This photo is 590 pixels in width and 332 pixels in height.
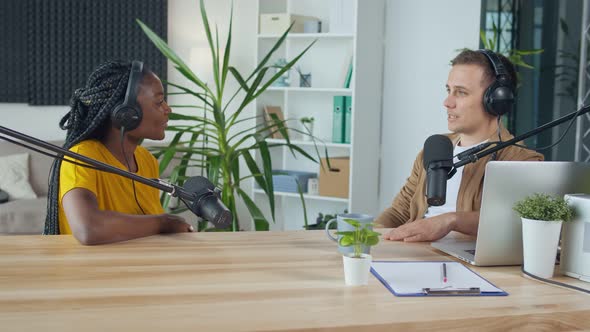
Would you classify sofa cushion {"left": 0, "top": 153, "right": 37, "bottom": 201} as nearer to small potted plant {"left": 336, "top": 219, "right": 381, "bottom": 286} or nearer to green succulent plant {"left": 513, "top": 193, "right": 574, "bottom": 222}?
small potted plant {"left": 336, "top": 219, "right": 381, "bottom": 286}

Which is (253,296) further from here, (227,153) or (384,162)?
(384,162)

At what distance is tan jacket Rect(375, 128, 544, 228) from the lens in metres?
2.34

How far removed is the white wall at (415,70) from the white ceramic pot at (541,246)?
328cm

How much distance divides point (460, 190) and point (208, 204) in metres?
1.06

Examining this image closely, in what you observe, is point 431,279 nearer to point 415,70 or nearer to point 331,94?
point 415,70

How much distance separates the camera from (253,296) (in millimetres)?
1451

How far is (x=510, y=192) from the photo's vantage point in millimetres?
1754

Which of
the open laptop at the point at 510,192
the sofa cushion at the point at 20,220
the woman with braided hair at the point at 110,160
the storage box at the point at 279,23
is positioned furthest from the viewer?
the storage box at the point at 279,23

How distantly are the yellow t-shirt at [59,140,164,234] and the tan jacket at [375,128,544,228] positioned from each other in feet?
2.61

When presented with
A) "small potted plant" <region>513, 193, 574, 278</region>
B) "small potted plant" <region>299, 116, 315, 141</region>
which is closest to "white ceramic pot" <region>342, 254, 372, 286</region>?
"small potted plant" <region>513, 193, 574, 278</region>

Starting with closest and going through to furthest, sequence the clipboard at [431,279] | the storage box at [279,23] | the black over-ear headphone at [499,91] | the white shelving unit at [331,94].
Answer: the clipboard at [431,279]
the black over-ear headphone at [499,91]
the white shelving unit at [331,94]
the storage box at [279,23]

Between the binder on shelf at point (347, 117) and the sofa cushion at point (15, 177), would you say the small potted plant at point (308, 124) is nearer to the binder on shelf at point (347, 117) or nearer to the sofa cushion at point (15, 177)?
the binder on shelf at point (347, 117)

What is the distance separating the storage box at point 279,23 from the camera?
5.32m

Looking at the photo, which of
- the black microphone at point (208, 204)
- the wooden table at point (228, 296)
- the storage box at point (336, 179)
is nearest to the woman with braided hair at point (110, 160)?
the wooden table at point (228, 296)
